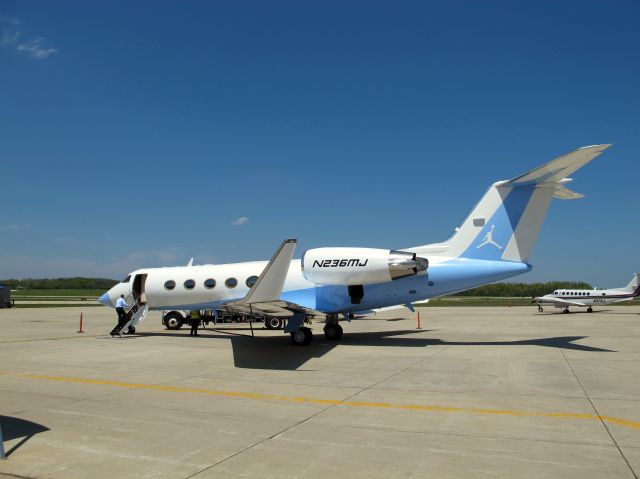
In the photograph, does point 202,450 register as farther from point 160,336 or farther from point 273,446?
point 160,336

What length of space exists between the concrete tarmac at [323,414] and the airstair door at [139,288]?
6214 millimetres

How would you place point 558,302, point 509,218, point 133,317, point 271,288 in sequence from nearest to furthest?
point 271,288 < point 509,218 < point 133,317 < point 558,302

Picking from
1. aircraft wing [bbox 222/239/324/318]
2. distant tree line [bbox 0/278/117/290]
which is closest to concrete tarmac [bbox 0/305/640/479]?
aircraft wing [bbox 222/239/324/318]

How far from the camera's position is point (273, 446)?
5422mm

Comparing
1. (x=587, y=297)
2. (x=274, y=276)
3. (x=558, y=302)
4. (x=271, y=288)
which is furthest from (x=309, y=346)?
(x=587, y=297)

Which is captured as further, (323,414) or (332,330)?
(332,330)

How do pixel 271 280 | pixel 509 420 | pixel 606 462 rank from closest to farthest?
pixel 606 462
pixel 509 420
pixel 271 280

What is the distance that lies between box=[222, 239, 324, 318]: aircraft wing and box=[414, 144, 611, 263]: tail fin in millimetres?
6167

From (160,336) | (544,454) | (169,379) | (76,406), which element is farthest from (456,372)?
(160,336)

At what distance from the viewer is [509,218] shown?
1457 cm

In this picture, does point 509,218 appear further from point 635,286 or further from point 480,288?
point 480,288

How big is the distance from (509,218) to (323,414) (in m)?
10.1

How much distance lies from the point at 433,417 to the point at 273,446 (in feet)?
8.16

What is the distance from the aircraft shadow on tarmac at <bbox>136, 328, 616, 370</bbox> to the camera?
1234 cm
